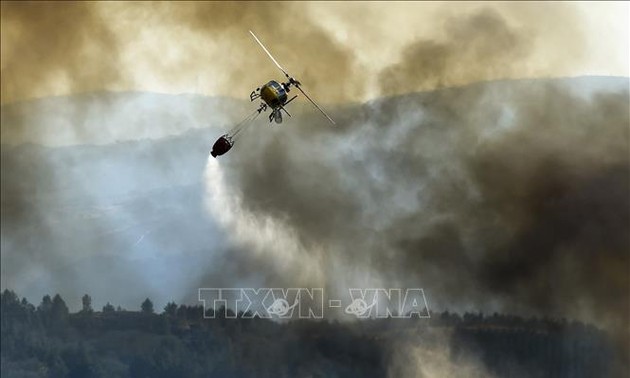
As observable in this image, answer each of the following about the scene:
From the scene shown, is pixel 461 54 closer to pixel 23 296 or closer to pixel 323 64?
pixel 323 64

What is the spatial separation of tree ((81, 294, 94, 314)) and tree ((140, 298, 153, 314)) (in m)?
2.97

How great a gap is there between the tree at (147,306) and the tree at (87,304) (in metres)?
2.97

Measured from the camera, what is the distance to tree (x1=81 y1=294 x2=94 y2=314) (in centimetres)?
7378

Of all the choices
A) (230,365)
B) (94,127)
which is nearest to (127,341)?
(230,365)

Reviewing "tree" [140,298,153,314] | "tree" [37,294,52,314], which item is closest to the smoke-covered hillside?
"tree" [140,298,153,314]

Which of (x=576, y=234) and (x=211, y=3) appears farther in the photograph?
(x=211, y=3)

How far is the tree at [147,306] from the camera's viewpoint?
239ft

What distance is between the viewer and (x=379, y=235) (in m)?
71.1

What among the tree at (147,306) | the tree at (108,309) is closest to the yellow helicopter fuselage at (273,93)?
the tree at (147,306)

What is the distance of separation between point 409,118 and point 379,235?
6.56 m

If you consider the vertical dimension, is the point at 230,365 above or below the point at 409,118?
below

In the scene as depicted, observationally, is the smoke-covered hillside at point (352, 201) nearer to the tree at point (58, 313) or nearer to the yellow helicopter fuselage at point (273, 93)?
the tree at point (58, 313)

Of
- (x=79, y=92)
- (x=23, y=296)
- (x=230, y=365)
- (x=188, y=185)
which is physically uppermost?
(x=79, y=92)

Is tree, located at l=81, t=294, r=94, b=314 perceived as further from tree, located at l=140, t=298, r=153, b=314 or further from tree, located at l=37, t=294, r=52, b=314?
tree, located at l=140, t=298, r=153, b=314
